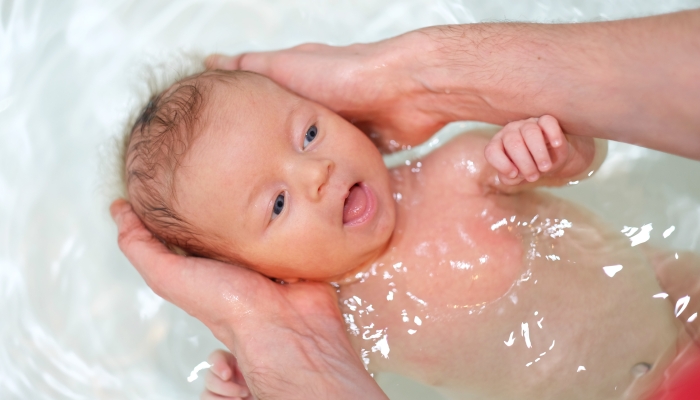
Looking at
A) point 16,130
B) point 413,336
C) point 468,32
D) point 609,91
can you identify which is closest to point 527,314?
point 413,336

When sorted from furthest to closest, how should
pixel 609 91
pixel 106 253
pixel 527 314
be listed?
pixel 106 253 → pixel 527 314 → pixel 609 91

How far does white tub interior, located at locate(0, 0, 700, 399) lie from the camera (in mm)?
1919

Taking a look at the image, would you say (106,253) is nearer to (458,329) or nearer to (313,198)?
(313,198)

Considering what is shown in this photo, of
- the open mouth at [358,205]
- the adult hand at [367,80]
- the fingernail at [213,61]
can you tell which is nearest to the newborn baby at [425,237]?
the open mouth at [358,205]

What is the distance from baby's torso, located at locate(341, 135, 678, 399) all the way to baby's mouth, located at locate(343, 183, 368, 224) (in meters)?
0.19

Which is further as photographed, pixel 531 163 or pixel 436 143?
pixel 436 143

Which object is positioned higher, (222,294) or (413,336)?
(222,294)

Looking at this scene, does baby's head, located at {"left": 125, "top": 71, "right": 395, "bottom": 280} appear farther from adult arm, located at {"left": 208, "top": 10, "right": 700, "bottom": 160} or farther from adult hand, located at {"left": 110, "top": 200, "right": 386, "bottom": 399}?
adult arm, located at {"left": 208, "top": 10, "right": 700, "bottom": 160}

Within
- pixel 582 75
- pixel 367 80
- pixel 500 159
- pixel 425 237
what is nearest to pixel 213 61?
pixel 367 80

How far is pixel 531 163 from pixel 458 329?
455 millimetres

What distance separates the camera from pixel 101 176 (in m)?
2.04

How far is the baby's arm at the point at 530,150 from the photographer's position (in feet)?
4.46

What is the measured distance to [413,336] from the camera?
5.17 feet

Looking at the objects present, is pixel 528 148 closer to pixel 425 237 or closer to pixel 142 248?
pixel 425 237
